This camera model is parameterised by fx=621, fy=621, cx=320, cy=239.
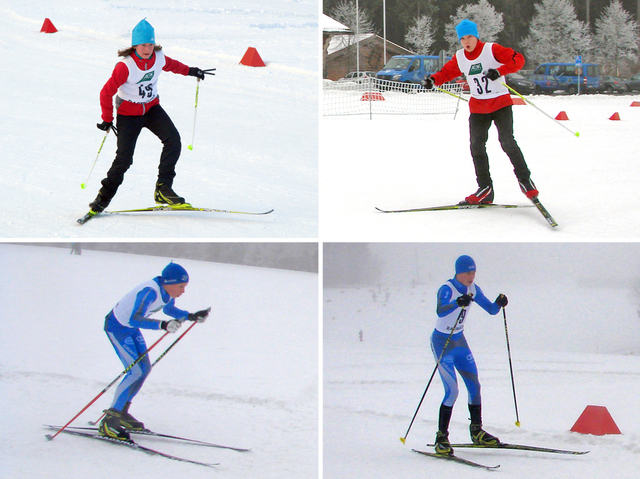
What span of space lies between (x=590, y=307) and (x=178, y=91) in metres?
6.90

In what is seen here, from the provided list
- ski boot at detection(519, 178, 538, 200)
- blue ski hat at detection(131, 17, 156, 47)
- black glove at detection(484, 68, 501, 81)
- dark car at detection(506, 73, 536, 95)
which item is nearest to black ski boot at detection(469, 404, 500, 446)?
ski boot at detection(519, 178, 538, 200)

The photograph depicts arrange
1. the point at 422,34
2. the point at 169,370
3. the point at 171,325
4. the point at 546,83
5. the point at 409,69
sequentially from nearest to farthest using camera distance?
the point at 171,325 < the point at 169,370 < the point at 409,69 < the point at 546,83 < the point at 422,34

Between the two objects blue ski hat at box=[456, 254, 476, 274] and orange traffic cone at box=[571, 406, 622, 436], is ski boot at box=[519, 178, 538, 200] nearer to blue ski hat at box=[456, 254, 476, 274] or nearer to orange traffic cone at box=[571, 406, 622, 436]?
blue ski hat at box=[456, 254, 476, 274]

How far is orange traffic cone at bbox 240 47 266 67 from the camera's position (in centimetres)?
934

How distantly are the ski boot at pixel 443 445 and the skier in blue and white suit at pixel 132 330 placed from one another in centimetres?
153

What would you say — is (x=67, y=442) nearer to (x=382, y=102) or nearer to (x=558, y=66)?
(x=382, y=102)

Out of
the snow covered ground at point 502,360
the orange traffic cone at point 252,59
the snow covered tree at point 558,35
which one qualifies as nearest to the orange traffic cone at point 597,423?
the snow covered ground at point 502,360

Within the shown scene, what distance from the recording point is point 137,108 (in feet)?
13.1

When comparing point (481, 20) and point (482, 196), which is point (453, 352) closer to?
point (482, 196)

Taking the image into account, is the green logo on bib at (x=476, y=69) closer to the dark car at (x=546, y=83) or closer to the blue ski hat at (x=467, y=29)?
the blue ski hat at (x=467, y=29)

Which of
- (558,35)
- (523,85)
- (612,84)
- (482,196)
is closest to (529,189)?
(482,196)

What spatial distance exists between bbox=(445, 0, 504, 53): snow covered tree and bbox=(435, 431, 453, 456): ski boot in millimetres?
26453

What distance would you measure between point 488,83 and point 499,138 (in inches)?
14.7

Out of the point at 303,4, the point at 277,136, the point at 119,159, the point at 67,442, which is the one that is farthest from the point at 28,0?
the point at 67,442
